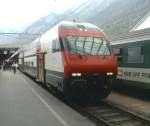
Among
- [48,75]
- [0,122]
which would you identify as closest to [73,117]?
[0,122]

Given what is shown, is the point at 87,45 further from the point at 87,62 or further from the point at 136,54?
the point at 136,54

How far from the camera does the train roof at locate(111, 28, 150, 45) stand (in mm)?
16370

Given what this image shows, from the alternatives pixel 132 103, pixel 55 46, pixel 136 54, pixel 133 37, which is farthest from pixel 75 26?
pixel 132 103

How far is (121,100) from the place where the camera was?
17031mm

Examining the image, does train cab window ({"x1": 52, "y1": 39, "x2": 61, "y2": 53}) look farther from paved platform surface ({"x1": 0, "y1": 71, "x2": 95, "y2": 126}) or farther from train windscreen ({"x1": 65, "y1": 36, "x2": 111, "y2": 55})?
paved platform surface ({"x1": 0, "y1": 71, "x2": 95, "y2": 126})

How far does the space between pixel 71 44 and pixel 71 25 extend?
1.27 meters

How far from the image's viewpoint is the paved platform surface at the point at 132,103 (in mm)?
13725

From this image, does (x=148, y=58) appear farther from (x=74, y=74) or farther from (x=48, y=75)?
(x=48, y=75)

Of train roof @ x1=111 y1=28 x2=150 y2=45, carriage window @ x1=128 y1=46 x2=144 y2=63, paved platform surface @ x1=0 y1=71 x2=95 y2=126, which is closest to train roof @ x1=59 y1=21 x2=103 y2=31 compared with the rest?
train roof @ x1=111 y1=28 x2=150 y2=45

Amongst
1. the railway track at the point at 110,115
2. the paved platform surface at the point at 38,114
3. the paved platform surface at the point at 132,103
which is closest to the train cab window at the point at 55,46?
the paved platform surface at the point at 38,114

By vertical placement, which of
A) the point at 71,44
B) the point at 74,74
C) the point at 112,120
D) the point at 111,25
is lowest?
the point at 112,120

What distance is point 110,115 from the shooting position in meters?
13.1

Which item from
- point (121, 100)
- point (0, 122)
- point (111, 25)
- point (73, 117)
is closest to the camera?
point (0, 122)

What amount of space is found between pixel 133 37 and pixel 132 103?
3003 mm
